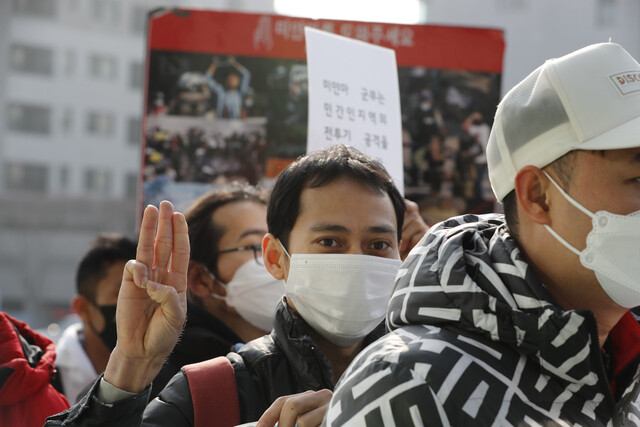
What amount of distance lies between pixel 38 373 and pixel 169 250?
3.06 feet

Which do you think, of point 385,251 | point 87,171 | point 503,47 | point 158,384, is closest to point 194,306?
point 158,384

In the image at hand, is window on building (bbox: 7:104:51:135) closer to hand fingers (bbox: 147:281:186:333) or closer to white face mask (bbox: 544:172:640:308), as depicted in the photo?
hand fingers (bbox: 147:281:186:333)

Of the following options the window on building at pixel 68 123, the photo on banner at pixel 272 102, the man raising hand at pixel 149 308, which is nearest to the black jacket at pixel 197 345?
the man raising hand at pixel 149 308

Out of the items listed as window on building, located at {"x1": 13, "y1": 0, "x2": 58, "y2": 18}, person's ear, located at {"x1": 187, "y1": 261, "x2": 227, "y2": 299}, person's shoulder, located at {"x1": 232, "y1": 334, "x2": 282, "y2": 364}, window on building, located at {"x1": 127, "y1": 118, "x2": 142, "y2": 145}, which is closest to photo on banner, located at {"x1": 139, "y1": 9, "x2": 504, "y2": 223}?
person's ear, located at {"x1": 187, "y1": 261, "x2": 227, "y2": 299}

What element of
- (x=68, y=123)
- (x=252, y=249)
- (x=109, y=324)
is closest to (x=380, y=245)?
(x=252, y=249)

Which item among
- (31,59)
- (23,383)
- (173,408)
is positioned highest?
(31,59)

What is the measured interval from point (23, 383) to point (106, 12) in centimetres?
4619

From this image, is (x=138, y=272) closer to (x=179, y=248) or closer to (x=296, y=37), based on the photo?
(x=179, y=248)

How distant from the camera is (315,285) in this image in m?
2.67

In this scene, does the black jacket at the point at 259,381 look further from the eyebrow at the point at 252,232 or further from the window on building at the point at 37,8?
the window on building at the point at 37,8

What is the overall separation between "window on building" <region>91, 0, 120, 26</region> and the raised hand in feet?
152

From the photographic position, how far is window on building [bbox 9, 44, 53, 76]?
147ft

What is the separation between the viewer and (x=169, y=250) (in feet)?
7.43

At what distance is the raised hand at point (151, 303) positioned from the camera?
7.18ft
